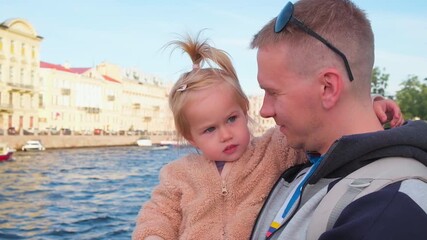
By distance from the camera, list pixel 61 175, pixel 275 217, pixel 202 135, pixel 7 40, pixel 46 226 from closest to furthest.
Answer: pixel 275 217
pixel 202 135
pixel 46 226
pixel 61 175
pixel 7 40

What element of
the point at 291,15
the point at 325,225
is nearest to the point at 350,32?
the point at 291,15

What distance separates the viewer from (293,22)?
138cm

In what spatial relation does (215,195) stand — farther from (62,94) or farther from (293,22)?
Result: (62,94)

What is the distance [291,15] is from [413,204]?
0.58 meters

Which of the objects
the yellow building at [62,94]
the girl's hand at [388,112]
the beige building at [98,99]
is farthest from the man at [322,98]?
the beige building at [98,99]

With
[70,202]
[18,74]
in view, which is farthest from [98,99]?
[70,202]

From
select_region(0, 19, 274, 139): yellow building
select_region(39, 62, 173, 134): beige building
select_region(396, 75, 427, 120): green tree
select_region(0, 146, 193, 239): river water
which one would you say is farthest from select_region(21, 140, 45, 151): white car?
select_region(396, 75, 427, 120): green tree

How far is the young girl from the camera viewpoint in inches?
74.5

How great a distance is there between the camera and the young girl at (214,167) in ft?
6.21

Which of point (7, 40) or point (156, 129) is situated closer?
point (7, 40)

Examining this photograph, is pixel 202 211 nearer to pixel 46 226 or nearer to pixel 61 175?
pixel 46 226

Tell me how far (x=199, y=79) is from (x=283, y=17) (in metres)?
0.67

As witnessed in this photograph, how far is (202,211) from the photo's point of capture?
190 cm

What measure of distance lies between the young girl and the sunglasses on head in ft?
1.99
